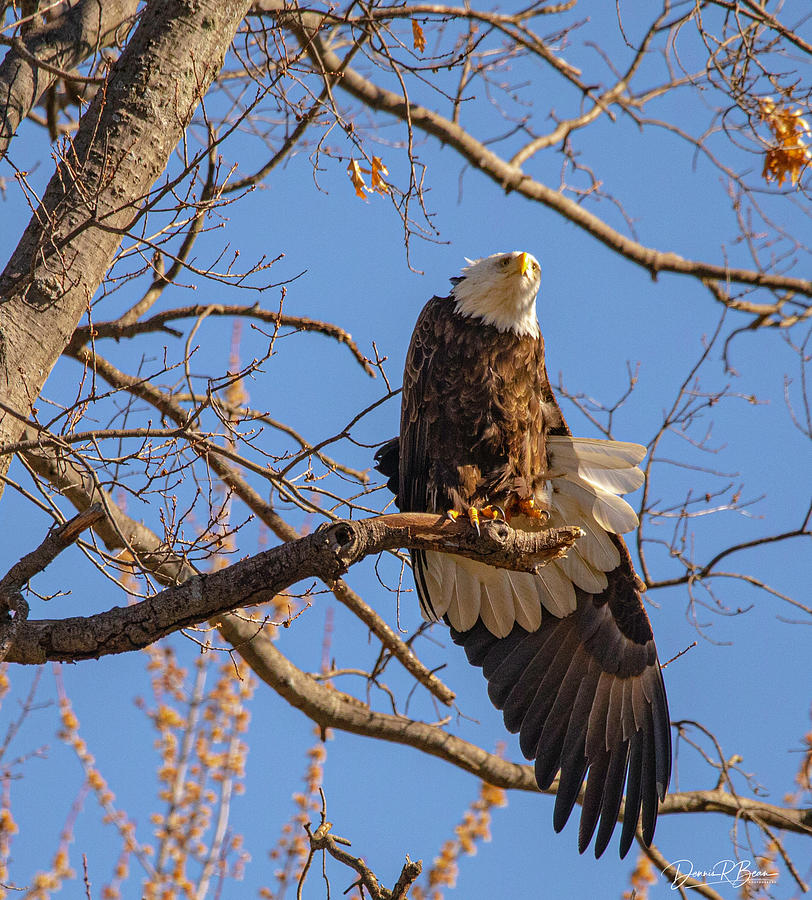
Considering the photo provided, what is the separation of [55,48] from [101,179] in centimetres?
136

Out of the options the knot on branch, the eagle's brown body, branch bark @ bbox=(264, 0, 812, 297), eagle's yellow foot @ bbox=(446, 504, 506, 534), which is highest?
branch bark @ bbox=(264, 0, 812, 297)

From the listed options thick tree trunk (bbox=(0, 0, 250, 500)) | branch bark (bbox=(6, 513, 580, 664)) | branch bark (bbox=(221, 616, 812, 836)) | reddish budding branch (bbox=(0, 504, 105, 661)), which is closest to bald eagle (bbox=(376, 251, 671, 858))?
branch bark (bbox=(221, 616, 812, 836))

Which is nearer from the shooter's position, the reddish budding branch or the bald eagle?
the reddish budding branch

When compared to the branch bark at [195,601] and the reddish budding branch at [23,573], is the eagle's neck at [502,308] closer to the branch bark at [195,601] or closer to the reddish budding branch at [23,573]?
the branch bark at [195,601]

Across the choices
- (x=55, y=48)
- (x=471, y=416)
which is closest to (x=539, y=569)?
(x=471, y=416)

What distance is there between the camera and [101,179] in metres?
3.16

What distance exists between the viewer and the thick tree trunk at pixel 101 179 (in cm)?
325

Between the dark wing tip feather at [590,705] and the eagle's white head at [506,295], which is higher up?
the eagle's white head at [506,295]

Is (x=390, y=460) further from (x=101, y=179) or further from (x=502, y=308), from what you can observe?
(x=101, y=179)

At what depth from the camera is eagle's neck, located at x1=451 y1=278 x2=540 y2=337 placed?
4.25m

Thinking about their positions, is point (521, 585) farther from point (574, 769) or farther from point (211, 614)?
point (211, 614)

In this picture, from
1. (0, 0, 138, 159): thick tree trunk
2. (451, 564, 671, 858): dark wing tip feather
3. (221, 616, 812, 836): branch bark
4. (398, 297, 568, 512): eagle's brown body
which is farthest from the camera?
(221, 616, 812, 836): branch bark

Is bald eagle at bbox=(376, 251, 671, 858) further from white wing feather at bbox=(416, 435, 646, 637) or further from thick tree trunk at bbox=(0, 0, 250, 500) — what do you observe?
thick tree trunk at bbox=(0, 0, 250, 500)

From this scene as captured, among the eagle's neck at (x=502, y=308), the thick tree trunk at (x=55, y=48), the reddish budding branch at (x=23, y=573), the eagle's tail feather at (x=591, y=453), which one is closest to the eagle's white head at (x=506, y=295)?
the eagle's neck at (x=502, y=308)
